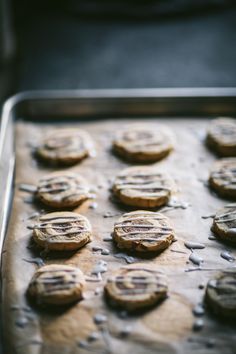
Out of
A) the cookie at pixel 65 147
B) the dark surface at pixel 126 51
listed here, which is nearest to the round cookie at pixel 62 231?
the cookie at pixel 65 147

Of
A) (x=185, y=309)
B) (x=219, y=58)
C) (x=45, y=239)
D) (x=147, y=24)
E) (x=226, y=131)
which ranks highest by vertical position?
(x=147, y=24)

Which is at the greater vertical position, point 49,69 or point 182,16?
point 182,16

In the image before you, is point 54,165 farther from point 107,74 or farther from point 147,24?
point 147,24

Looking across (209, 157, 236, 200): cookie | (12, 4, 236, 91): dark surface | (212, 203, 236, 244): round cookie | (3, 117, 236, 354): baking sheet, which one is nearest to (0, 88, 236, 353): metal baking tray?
(3, 117, 236, 354): baking sheet

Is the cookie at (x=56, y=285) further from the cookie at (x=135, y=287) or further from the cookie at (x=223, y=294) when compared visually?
the cookie at (x=223, y=294)

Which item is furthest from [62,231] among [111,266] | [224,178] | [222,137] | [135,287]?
[222,137]

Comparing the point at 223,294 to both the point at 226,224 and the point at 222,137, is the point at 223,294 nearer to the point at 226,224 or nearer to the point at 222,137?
the point at 226,224

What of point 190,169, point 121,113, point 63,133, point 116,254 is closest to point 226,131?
point 190,169

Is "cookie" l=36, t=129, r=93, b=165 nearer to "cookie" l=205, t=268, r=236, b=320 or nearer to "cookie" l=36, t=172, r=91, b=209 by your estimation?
"cookie" l=36, t=172, r=91, b=209
